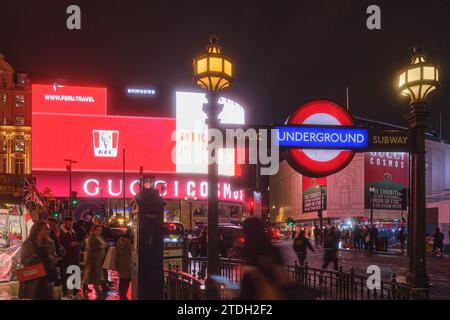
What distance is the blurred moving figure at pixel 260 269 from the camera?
543 cm

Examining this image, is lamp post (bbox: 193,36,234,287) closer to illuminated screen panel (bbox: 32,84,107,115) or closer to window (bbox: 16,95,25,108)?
illuminated screen panel (bbox: 32,84,107,115)

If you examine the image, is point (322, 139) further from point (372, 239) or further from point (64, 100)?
point (64, 100)

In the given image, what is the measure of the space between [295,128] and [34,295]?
4.99 meters

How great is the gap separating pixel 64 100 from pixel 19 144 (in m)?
24.7

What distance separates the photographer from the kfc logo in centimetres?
6675

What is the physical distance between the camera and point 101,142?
2633 inches

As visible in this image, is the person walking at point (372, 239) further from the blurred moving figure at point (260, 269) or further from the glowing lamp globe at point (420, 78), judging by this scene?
the blurred moving figure at point (260, 269)

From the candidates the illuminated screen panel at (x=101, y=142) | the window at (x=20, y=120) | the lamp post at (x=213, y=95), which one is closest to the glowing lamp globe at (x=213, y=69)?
the lamp post at (x=213, y=95)

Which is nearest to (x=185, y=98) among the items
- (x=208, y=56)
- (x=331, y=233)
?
(x=331, y=233)

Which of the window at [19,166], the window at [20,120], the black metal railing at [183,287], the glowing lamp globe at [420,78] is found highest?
the window at [20,120]

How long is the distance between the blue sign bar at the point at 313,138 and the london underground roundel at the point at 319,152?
0.09 m

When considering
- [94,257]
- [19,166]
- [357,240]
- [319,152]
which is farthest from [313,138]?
[19,166]

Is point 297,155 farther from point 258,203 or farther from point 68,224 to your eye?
point 68,224

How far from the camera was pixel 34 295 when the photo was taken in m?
8.24
